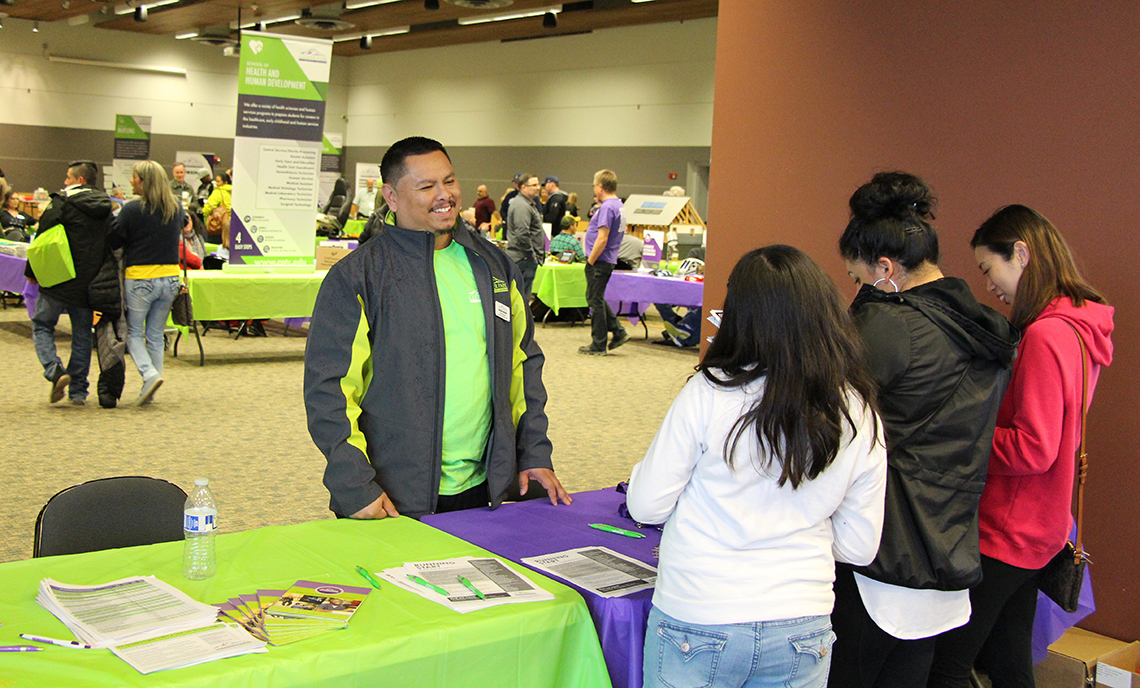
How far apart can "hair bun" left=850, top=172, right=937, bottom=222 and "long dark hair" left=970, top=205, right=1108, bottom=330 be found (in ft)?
1.37

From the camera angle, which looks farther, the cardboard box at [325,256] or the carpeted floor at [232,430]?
the cardboard box at [325,256]

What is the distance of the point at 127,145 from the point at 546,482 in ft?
56.3

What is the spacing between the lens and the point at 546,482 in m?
2.34

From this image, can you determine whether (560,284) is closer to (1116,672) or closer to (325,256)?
(325,256)

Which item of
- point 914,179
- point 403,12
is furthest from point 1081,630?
point 403,12

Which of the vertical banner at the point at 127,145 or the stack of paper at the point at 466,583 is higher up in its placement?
the vertical banner at the point at 127,145

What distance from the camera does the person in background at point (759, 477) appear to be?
4.72 feet

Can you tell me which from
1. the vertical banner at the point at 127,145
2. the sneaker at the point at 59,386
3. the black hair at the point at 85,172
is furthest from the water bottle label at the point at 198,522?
the vertical banner at the point at 127,145

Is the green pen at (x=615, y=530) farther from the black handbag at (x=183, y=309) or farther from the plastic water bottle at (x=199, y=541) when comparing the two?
the black handbag at (x=183, y=309)

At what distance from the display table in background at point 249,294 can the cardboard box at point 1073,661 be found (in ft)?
18.0

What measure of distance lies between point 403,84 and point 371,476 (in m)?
20.3

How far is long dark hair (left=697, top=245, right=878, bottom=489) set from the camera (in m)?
1.42

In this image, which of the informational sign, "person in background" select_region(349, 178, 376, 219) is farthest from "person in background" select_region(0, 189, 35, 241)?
the informational sign

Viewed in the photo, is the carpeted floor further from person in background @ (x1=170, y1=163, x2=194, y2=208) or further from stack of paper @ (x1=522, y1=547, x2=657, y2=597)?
person in background @ (x1=170, y1=163, x2=194, y2=208)
